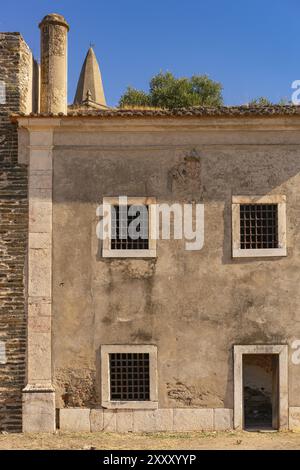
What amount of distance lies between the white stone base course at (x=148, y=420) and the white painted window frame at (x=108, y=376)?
138 millimetres

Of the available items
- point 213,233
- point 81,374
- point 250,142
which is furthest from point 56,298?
point 250,142

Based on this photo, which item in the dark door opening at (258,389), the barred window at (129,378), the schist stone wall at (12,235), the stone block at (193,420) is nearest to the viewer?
the stone block at (193,420)

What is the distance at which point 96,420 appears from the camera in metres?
13.6

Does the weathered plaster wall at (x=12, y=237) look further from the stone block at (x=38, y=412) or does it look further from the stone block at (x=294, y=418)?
the stone block at (x=294, y=418)

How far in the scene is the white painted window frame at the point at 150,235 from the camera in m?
13.9

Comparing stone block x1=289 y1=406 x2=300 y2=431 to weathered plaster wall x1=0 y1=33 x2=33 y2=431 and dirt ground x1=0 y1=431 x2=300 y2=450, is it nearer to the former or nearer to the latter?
dirt ground x1=0 y1=431 x2=300 y2=450

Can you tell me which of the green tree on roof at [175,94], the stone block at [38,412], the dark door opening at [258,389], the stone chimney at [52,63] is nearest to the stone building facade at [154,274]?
the stone block at [38,412]

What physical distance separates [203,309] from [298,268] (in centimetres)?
226

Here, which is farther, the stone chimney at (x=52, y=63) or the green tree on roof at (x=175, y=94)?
A: the green tree on roof at (x=175, y=94)

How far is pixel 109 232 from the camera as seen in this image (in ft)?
45.8

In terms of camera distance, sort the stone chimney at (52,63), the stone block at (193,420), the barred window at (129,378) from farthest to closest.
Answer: the stone chimney at (52,63)
the barred window at (129,378)
the stone block at (193,420)

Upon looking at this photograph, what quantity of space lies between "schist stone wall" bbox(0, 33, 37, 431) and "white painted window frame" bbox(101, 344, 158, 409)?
5.75 ft

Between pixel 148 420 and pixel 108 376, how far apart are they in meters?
1.26

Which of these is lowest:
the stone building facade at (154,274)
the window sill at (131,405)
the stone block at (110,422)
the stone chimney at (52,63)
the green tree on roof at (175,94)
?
the stone block at (110,422)
